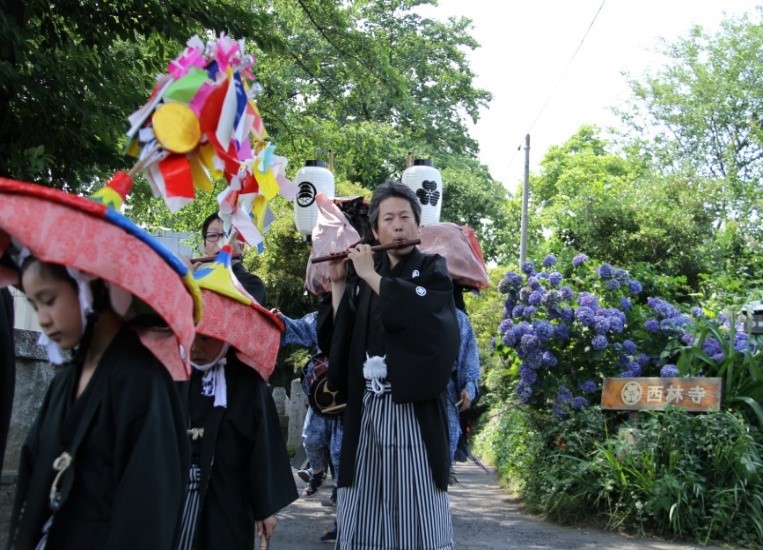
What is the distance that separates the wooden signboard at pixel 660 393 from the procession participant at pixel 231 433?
5.03m

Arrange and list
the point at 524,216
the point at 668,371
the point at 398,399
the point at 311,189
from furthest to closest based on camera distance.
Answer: the point at 524,216, the point at 668,371, the point at 311,189, the point at 398,399

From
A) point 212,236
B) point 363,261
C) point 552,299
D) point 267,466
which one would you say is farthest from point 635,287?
point 267,466

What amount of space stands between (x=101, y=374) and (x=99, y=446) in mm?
217

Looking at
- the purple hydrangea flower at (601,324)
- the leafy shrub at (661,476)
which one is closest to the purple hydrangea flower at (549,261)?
the purple hydrangea flower at (601,324)

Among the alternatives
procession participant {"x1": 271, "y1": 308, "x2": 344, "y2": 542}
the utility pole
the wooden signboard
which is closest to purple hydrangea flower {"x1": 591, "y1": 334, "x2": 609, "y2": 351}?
the wooden signboard

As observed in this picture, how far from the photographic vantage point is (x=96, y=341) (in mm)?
3020

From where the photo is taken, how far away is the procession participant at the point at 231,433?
4.23m

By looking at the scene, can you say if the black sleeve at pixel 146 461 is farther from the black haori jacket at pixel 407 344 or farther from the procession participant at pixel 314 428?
the procession participant at pixel 314 428

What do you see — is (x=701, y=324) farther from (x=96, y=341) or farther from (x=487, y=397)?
(x=96, y=341)

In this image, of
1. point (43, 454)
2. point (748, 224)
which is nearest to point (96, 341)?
point (43, 454)

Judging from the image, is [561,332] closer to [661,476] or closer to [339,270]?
[661,476]

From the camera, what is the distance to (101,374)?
9.71ft

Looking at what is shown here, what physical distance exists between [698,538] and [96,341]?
6.16 m

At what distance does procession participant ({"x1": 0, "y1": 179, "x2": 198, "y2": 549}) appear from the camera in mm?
2713
